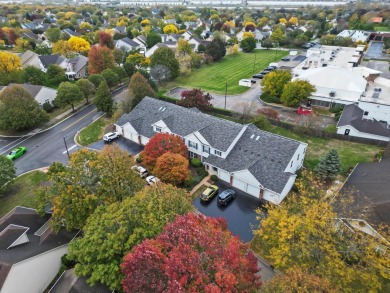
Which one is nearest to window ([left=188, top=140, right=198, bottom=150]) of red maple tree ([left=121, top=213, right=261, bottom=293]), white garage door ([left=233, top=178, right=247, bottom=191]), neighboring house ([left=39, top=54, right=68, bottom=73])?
white garage door ([left=233, top=178, right=247, bottom=191])

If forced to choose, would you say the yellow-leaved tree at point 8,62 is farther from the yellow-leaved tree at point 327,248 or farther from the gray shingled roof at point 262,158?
the yellow-leaved tree at point 327,248

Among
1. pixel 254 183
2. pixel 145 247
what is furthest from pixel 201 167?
pixel 145 247

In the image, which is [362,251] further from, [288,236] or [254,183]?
[254,183]

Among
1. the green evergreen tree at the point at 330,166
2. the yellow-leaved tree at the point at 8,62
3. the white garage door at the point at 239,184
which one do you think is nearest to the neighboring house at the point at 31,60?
the yellow-leaved tree at the point at 8,62

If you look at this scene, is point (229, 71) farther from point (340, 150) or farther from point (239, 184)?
point (239, 184)

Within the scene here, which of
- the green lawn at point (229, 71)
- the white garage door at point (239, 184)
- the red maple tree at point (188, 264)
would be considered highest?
the red maple tree at point (188, 264)

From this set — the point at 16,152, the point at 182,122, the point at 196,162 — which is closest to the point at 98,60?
the point at 16,152
